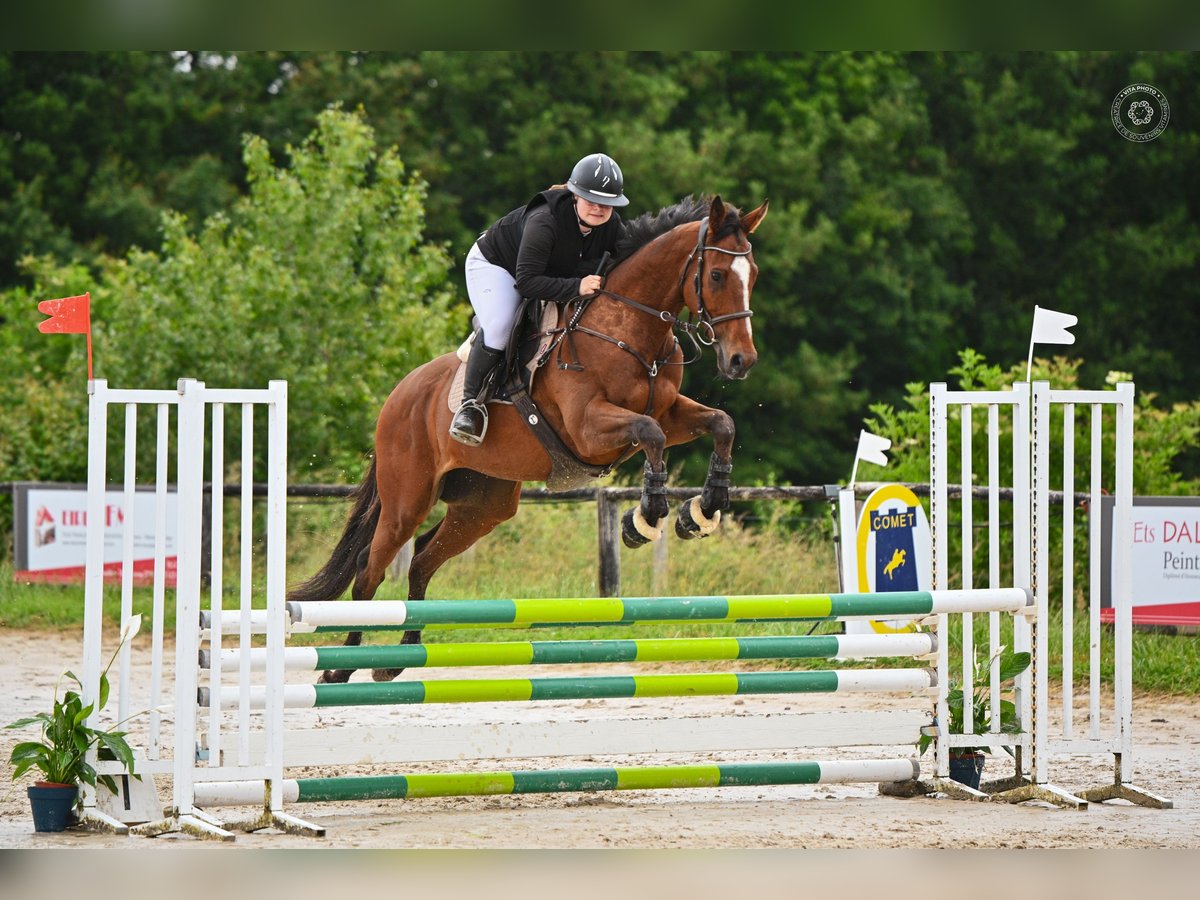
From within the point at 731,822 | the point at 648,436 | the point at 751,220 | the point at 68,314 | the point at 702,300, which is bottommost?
the point at 731,822

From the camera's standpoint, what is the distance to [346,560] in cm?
583

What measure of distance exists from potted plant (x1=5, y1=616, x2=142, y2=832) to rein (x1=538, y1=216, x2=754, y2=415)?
1816mm

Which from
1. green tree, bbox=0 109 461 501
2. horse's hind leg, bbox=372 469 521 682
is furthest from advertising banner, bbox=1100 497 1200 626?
green tree, bbox=0 109 461 501

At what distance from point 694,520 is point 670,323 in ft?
2.31

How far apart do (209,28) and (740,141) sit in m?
19.1

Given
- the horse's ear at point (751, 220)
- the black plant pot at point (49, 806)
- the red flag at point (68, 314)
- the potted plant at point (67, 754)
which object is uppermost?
the horse's ear at point (751, 220)

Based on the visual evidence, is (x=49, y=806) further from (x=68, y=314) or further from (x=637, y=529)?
(x=637, y=529)

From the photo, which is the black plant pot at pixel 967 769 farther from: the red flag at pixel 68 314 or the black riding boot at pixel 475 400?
→ the red flag at pixel 68 314

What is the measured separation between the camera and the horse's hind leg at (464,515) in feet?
18.6

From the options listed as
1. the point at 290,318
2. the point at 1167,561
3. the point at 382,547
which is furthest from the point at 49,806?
the point at 290,318

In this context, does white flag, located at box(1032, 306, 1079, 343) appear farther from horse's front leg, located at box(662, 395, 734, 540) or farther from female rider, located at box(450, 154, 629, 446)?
female rider, located at box(450, 154, 629, 446)

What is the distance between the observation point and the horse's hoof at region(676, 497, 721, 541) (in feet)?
15.5

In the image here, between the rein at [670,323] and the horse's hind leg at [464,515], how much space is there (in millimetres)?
777

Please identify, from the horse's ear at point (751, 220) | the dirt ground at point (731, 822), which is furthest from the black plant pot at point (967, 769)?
the horse's ear at point (751, 220)
